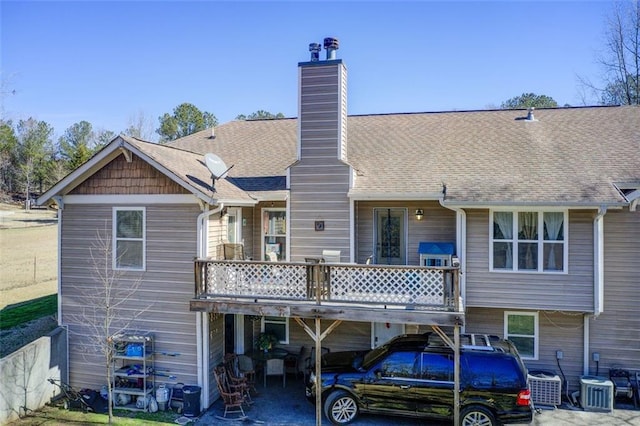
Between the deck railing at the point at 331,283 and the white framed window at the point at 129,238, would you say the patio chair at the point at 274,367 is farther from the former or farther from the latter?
the white framed window at the point at 129,238

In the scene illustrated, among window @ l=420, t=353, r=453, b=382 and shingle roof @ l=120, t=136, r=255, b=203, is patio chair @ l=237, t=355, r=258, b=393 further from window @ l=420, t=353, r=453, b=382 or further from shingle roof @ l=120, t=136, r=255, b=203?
window @ l=420, t=353, r=453, b=382

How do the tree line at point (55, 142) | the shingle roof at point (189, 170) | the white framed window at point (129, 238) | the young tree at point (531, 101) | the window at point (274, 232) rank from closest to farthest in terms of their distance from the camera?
1. the shingle roof at point (189, 170)
2. the white framed window at point (129, 238)
3. the window at point (274, 232)
4. the young tree at point (531, 101)
5. the tree line at point (55, 142)

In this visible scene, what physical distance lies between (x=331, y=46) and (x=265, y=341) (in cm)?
855

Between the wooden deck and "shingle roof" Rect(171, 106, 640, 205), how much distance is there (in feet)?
8.21

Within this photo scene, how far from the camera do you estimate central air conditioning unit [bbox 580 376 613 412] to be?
9609mm

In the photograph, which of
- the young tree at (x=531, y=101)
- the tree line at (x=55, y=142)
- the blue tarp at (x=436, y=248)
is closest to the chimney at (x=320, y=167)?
the blue tarp at (x=436, y=248)

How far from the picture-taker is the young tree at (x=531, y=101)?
117ft

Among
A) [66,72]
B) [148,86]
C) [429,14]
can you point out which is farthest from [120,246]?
[148,86]

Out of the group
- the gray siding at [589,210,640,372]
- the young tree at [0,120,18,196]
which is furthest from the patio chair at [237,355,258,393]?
the young tree at [0,120,18,196]

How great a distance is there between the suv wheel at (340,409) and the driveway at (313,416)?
0.22 metres

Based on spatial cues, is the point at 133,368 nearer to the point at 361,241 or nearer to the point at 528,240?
the point at 361,241

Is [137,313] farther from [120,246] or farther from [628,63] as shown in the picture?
[628,63]

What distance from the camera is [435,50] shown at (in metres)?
14.7

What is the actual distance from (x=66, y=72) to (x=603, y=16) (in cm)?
3013
